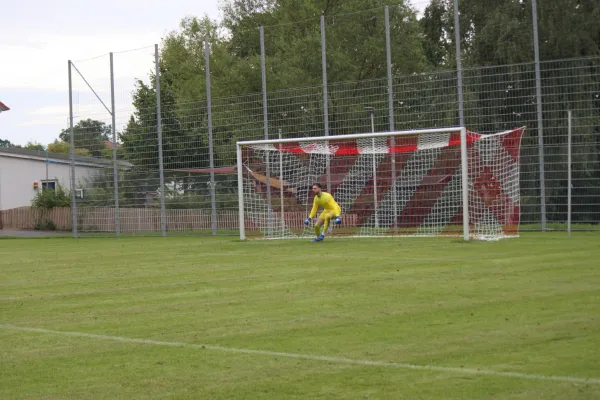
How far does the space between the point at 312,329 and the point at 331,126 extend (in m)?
19.9

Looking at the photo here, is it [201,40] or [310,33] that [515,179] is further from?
[201,40]

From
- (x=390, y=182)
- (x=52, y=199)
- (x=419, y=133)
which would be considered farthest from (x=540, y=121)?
(x=52, y=199)

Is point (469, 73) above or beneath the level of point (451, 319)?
above

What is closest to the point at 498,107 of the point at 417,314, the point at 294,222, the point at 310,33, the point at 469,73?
the point at 469,73

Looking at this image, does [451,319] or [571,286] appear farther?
[571,286]

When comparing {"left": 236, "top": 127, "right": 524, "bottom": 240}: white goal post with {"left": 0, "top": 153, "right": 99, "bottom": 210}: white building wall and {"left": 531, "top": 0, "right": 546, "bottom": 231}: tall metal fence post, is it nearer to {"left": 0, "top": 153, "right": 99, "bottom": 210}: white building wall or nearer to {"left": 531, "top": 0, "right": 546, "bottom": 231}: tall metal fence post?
{"left": 531, "top": 0, "right": 546, "bottom": 231}: tall metal fence post

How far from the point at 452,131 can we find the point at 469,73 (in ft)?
11.5

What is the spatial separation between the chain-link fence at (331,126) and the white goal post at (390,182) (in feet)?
4.49

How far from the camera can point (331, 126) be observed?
28234 millimetres

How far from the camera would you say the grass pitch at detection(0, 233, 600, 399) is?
20.7 feet

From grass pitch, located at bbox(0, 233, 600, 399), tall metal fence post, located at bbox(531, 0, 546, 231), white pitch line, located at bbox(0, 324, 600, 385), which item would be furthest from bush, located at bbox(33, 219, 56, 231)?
white pitch line, located at bbox(0, 324, 600, 385)

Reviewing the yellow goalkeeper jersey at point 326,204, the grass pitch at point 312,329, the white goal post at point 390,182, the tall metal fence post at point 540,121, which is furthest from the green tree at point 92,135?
the grass pitch at point 312,329

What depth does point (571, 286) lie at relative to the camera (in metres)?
11.2

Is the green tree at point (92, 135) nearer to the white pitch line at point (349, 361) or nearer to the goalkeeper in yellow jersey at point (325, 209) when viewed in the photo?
the goalkeeper in yellow jersey at point (325, 209)
